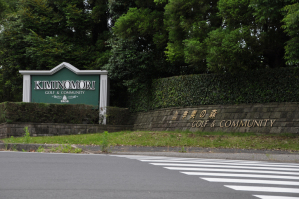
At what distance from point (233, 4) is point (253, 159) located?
A: 781cm

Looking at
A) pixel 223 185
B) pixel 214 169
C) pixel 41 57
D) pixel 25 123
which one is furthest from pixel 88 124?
pixel 223 185

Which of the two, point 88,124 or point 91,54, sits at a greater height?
point 91,54

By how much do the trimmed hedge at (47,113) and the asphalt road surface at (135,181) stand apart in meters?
11.7

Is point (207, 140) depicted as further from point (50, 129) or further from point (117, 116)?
point (50, 129)

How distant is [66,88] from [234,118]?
12036 mm

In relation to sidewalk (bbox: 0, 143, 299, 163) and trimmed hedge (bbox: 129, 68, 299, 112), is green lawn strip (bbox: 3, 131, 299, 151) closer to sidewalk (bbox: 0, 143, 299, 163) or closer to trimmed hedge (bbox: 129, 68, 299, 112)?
sidewalk (bbox: 0, 143, 299, 163)

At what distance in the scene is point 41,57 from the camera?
27.7 m

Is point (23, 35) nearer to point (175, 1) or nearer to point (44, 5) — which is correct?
point (44, 5)

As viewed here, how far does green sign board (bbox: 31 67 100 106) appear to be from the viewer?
24359mm

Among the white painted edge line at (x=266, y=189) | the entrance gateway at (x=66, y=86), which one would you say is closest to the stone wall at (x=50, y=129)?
the entrance gateway at (x=66, y=86)

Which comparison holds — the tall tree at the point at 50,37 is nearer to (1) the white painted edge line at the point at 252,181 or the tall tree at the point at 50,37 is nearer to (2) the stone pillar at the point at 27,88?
(2) the stone pillar at the point at 27,88

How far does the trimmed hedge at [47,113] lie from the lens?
20219 millimetres

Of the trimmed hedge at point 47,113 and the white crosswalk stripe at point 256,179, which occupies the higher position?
the trimmed hedge at point 47,113

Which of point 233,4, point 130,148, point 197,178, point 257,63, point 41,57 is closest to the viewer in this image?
point 197,178
